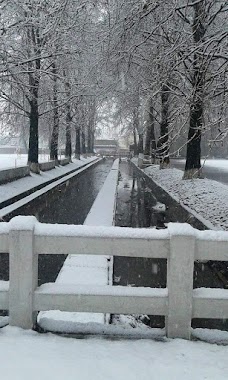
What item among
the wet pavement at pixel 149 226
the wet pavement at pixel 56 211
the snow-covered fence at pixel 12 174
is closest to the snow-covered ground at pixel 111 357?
the wet pavement at pixel 149 226

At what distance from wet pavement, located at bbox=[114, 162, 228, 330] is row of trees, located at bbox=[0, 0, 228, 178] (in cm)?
216

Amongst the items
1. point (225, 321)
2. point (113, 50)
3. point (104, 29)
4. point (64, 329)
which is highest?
point (104, 29)

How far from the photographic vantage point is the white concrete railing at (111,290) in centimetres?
423

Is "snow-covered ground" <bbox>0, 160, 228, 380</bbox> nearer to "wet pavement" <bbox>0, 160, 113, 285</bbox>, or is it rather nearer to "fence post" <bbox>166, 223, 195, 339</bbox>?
"fence post" <bbox>166, 223, 195, 339</bbox>

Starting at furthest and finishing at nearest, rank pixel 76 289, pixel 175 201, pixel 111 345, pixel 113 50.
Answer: pixel 175 201 < pixel 113 50 < pixel 76 289 < pixel 111 345

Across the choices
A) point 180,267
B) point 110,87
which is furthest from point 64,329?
point 110,87

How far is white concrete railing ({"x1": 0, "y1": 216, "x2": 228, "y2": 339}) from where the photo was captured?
4230mm

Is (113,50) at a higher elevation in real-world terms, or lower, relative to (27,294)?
higher

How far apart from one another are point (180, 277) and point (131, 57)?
39.3 ft

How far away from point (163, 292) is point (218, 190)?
1330cm

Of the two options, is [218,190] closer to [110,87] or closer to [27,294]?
[27,294]

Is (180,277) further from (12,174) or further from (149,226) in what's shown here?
(12,174)

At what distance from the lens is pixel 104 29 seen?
16.3 m

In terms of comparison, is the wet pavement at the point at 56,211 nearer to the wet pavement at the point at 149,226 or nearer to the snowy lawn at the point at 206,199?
the wet pavement at the point at 149,226
